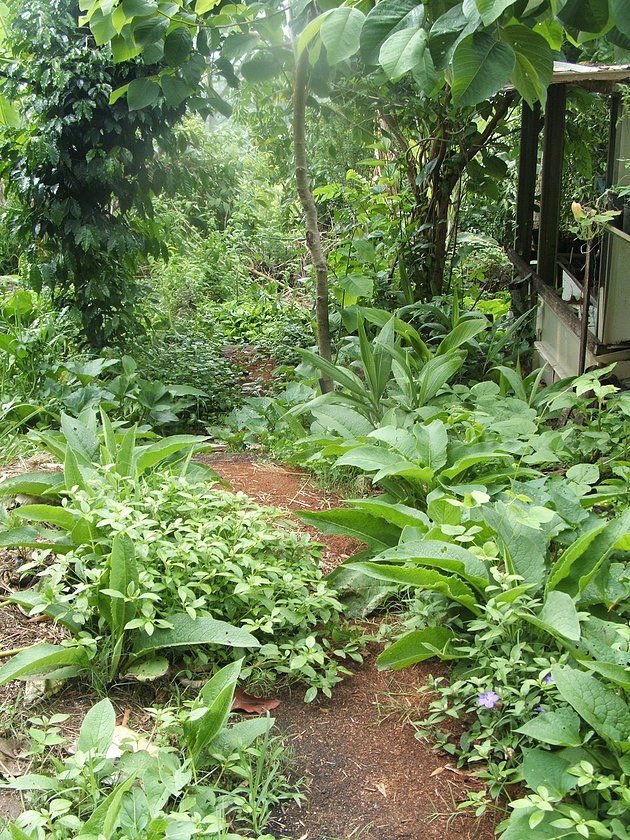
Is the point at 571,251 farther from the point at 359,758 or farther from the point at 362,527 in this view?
the point at 359,758

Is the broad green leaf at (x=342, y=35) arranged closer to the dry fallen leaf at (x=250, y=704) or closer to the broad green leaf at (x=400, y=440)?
the broad green leaf at (x=400, y=440)

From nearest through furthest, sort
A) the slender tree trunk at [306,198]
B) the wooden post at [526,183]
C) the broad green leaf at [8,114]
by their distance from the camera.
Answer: the slender tree trunk at [306,198]
the broad green leaf at [8,114]
the wooden post at [526,183]

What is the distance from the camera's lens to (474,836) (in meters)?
2.11

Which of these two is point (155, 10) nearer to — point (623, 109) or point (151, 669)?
point (151, 669)

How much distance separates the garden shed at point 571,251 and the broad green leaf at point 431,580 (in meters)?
2.51

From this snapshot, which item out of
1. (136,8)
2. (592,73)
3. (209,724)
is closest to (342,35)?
(136,8)

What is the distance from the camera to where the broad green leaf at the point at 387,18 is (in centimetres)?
212

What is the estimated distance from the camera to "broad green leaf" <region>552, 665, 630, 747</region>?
6.45 feet

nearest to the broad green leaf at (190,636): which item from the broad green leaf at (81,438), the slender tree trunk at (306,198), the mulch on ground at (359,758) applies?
the mulch on ground at (359,758)

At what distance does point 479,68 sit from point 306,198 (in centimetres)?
263

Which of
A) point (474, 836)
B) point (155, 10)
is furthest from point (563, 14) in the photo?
point (474, 836)

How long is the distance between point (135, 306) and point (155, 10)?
364 centimetres

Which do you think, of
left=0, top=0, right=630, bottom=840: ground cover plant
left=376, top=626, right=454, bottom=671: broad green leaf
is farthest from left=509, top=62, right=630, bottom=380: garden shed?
left=376, top=626, right=454, bottom=671: broad green leaf

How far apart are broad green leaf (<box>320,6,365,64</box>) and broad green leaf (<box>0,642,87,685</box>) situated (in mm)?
1775
